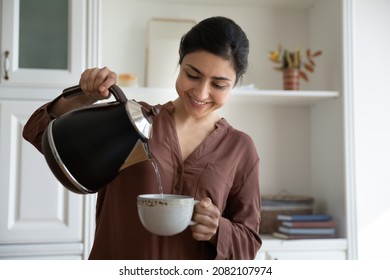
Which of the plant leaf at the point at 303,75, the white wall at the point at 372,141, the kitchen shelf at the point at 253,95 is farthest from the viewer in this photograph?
the plant leaf at the point at 303,75

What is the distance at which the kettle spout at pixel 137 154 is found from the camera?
684 mm

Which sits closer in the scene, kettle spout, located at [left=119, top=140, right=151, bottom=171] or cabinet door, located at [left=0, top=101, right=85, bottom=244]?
kettle spout, located at [left=119, top=140, right=151, bottom=171]

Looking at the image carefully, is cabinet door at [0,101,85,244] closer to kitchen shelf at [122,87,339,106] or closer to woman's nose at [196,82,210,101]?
kitchen shelf at [122,87,339,106]

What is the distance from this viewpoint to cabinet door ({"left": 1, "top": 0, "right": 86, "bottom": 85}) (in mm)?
1461

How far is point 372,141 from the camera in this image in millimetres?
1683

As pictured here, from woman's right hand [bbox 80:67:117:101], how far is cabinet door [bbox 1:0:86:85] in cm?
82

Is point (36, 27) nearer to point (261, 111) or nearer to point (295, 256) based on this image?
point (261, 111)

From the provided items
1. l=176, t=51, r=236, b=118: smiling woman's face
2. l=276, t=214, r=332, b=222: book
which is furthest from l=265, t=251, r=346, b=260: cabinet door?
l=176, t=51, r=236, b=118: smiling woman's face

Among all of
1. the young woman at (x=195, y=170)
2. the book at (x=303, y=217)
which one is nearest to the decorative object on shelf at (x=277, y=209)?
the book at (x=303, y=217)

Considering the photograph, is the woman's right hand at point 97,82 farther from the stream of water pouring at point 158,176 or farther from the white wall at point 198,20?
the white wall at point 198,20

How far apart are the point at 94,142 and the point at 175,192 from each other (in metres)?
0.20

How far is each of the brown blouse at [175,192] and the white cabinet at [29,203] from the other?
2.12 ft
